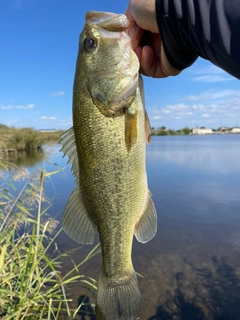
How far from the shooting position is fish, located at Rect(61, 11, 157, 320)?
2.07 m

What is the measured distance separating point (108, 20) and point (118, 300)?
6.59 ft

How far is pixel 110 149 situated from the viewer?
82.4 inches

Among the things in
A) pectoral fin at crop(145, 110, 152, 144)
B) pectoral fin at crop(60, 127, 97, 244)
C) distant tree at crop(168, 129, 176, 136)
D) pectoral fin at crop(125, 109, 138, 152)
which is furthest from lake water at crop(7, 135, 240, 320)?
distant tree at crop(168, 129, 176, 136)

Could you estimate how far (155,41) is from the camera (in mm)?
2361

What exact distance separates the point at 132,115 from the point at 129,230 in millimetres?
860

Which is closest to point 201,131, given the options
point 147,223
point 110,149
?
point 147,223

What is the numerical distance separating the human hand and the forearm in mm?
197

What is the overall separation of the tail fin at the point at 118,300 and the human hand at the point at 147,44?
1.59m

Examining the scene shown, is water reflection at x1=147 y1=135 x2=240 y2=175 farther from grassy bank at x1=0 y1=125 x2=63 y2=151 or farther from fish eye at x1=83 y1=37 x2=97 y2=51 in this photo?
fish eye at x1=83 y1=37 x2=97 y2=51

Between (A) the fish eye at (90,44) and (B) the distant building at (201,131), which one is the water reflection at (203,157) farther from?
(B) the distant building at (201,131)

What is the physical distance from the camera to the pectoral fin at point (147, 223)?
2295mm

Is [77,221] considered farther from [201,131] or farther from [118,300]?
[201,131]

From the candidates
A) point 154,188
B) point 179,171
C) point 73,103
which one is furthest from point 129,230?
point 179,171

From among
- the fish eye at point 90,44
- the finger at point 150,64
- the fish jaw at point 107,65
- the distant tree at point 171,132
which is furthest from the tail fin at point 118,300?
the distant tree at point 171,132
